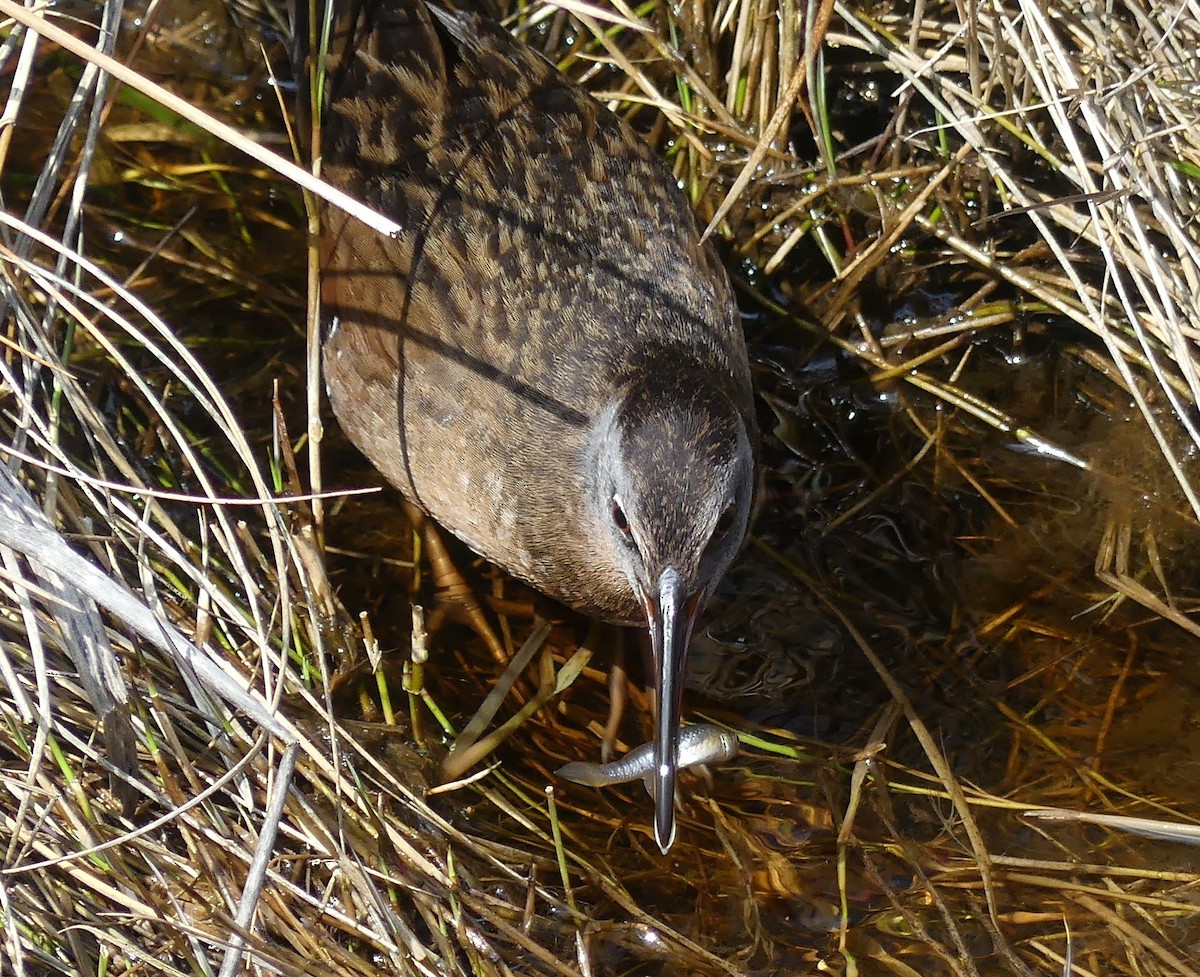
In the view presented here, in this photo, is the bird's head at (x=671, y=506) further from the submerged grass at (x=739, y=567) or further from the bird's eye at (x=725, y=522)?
the submerged grass at (x=739, y=567)

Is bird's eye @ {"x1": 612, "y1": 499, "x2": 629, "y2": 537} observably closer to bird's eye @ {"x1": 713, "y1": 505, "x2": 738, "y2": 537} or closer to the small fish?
bird's eye @ {"x1": 713, "y1": 505, "x2": 738, "y2": 537}

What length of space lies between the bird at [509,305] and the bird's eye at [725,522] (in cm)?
3

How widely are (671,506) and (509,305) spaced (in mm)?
641

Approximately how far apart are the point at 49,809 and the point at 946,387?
2530 mm

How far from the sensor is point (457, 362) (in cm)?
286

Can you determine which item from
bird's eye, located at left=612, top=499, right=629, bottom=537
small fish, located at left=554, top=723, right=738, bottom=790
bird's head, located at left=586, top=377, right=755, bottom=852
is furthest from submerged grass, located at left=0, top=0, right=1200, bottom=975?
bird's eye, located at left=612, top=499, right=629, bottom=537

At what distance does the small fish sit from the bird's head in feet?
0.58

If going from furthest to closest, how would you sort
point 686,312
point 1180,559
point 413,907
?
point 1180,559, point 686,312, point 413,907

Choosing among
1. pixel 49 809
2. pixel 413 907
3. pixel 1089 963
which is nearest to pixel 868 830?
pixel 1089 963

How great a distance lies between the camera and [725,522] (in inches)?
105

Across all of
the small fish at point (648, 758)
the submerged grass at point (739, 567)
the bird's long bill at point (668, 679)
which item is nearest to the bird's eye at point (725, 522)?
the bird's long bill at point (668, 679)

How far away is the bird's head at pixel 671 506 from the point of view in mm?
2557

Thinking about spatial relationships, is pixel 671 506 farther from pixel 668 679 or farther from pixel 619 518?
pixel 668 679

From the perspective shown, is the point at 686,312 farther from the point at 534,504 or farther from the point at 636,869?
the point at 636,869
